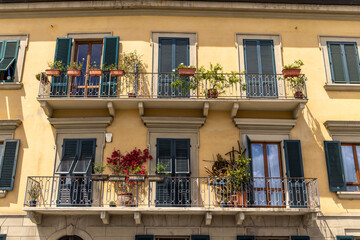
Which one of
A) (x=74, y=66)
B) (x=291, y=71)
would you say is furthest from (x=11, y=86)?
(x=291, y=71)

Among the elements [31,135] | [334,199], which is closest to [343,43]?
[334,199]

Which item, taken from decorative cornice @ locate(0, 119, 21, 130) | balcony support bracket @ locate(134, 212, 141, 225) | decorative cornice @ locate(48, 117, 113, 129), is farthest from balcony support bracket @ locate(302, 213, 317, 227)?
decorative cornice @ locate(0, 119, 21, 130)

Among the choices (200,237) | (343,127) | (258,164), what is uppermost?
(343,127)

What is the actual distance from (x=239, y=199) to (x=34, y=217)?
5.71 meters

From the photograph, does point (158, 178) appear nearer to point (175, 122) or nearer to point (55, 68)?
point (175, 122)

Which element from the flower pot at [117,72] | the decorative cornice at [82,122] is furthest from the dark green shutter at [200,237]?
the flower pot at [117,72]

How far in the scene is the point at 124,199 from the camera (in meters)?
11.4

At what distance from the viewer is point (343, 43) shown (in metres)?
13.5

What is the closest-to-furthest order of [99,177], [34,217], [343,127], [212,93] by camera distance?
[34,217] → [99,177] → [212,93] → [343,127]

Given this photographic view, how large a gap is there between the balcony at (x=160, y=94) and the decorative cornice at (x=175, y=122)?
37cm

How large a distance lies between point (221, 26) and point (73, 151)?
20.9 ft

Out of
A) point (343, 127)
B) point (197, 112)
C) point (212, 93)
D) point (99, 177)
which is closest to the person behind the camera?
point (99, 177)

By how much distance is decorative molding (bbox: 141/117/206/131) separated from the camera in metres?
12.3

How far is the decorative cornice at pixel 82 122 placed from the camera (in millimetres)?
12345
